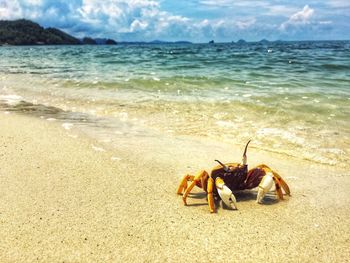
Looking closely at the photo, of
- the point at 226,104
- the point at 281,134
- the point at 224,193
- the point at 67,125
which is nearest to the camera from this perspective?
the point at 224,193

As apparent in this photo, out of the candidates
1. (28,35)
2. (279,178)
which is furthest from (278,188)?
(28,35)

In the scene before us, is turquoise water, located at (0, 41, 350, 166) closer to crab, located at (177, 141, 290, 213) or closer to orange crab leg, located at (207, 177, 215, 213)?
crab, located at (177, 141, 290, 213)

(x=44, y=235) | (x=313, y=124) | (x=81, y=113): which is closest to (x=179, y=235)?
(x=44, y=235)

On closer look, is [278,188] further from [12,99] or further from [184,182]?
[12,99]

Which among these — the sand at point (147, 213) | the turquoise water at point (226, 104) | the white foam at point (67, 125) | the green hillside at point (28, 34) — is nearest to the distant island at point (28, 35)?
the green hillside at point (28, 34)

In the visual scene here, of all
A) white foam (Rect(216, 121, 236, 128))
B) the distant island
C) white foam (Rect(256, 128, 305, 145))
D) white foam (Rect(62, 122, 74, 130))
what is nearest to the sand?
white foam (Rect(256, 128, 305, 145))

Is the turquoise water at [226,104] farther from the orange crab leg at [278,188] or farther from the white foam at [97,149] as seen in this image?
the orange crab leg at [278,188]
